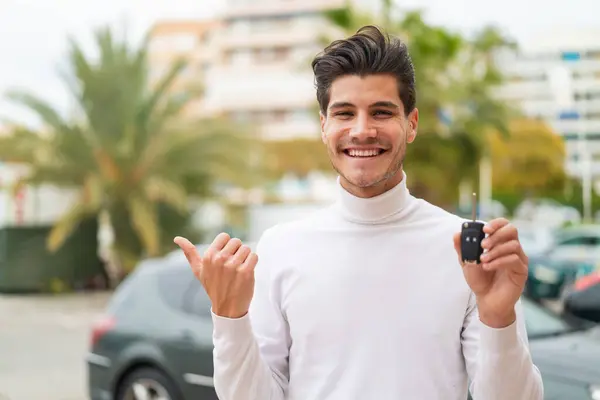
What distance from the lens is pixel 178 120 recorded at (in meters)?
20.0

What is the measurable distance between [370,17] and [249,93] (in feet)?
120

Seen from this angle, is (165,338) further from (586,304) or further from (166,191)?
(166,191)

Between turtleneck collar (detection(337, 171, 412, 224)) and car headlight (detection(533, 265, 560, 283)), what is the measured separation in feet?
43.3

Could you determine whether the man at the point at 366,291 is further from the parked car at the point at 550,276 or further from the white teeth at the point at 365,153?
the parked car at the point at 550,276

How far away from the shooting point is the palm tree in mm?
18953

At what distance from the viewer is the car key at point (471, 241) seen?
1850 mm

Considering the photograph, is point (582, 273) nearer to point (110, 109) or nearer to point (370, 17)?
point (110, 109)

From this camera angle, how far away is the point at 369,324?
2096mm

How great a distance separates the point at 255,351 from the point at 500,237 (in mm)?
617

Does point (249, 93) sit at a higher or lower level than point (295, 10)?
lower

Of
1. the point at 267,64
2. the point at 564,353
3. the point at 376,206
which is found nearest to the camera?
the point at 376,206

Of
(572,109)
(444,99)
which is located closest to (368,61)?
(444,99)

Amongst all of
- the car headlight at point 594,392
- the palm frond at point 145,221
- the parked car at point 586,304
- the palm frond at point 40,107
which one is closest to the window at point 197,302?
the car headlight at point 594,392

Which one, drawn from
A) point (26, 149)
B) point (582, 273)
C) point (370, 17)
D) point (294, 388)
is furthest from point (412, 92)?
point (370, 17)
